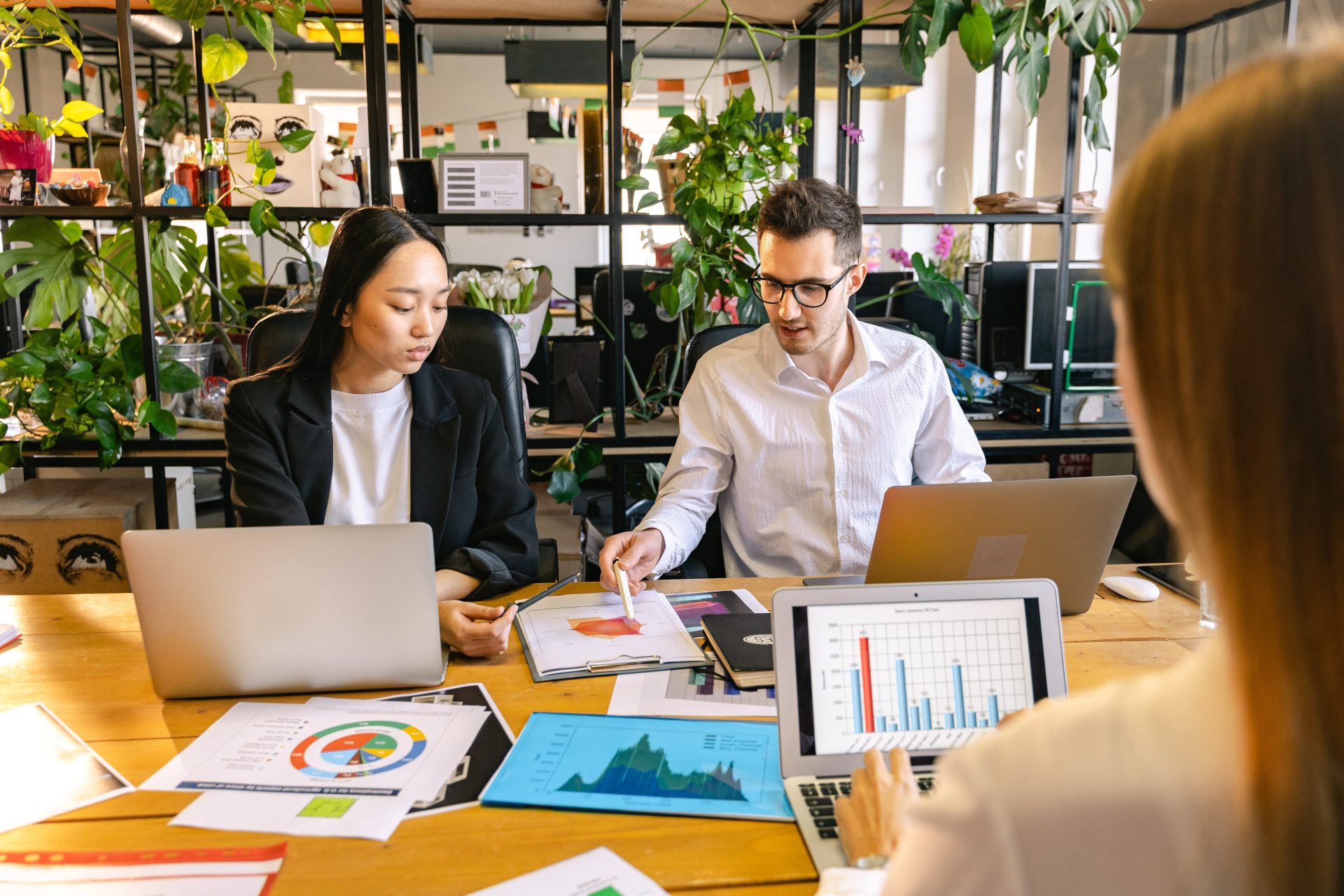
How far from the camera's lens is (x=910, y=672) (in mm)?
1038

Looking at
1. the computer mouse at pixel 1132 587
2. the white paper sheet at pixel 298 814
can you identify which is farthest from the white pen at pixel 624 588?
the computer mouse at pixel 1132 587

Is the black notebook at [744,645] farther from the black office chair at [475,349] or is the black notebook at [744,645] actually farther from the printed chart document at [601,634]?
the black office chair at [475,349]

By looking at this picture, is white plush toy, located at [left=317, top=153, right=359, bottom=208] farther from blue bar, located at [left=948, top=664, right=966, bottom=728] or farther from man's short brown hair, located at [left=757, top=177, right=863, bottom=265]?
blue bar, located at [left=948, top=664, right=966, bottom=728]

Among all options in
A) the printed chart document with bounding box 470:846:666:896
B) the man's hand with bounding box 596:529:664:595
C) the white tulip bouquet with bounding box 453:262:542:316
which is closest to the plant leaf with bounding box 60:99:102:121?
the white tulip bouquet with bounding box 453:262:542:316

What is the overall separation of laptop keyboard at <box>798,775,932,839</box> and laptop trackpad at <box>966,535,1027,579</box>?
15.2 inches

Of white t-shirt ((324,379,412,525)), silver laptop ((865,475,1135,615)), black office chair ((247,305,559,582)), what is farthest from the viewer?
black office chair ((247,305,559,582))

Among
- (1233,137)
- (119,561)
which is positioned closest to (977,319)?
(119,561)

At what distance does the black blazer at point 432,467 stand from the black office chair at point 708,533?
1.04 feet

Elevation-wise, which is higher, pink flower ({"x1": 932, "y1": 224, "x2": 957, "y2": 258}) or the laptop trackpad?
pink flower ({"x1": 932, "y1": 224, "x2": 957, "y2": 258})

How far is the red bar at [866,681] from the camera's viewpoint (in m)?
1.02

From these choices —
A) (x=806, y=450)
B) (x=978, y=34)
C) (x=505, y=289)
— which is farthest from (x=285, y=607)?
(x=978, y=34)

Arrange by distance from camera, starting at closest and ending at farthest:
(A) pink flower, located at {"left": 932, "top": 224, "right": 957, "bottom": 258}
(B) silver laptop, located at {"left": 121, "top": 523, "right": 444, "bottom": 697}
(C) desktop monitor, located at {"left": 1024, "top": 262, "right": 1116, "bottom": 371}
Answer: (B) silver laptop, located at {"left": 121, "top": 523, "right": 444, "bottom": 697} < (C) desktop monitor, located at {"left": 1024, "top": 262, "right": 1116, "bottom": 371} < (A) pink flower, located at {"left": 932, "top": 224, "right": 957, "bottom": 258}

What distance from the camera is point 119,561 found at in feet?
8.65

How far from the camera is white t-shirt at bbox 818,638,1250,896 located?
470 mm
